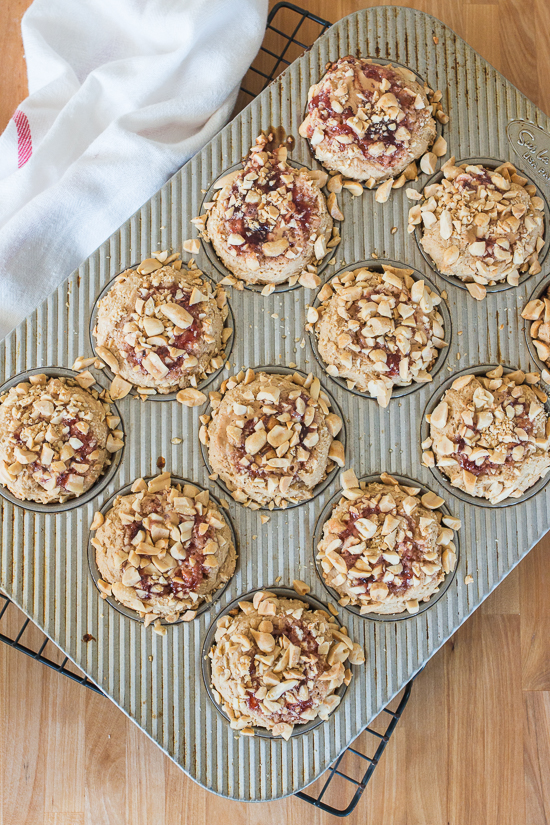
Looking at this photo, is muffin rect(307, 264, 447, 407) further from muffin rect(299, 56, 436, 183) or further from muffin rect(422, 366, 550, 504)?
muffin rect(299, 56, 436, 183)

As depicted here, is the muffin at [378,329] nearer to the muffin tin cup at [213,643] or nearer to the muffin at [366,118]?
the muffin at [366,118]

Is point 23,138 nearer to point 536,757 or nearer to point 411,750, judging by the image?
point 411,750

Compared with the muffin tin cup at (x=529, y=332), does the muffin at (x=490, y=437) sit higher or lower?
lower

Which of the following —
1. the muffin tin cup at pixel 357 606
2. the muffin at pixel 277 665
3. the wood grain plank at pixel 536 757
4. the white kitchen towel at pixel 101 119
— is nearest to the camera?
the muffin at pixel 277 665

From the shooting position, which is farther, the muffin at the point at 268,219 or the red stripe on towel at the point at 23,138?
the red stripe on towel at the point at 23,138

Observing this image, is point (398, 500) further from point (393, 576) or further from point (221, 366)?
point (221, 366)

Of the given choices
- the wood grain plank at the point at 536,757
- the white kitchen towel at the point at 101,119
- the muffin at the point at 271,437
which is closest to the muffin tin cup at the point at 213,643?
the muffin at the point at 271,437

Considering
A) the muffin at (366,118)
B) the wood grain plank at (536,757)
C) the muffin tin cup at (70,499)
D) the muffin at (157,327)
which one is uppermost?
the muffin at (366,118)

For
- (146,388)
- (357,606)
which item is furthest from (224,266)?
(357,606)
